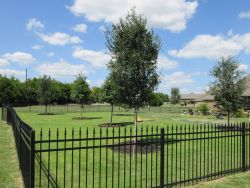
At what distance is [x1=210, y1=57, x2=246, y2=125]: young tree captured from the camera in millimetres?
23766

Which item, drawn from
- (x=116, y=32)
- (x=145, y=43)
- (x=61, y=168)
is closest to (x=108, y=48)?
(x=116, y=32)

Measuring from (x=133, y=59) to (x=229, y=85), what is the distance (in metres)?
12.8

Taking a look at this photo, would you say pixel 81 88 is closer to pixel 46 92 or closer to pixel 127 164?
pixel 46 92

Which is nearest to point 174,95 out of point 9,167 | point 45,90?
point 45,90

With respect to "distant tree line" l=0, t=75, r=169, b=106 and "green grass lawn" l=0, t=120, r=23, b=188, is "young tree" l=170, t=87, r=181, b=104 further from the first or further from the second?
"green grass lawn" l=0, t=120, r=23, b=188

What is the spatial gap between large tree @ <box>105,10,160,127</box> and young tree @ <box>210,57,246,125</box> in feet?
37.5

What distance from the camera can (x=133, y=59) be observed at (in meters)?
13.5

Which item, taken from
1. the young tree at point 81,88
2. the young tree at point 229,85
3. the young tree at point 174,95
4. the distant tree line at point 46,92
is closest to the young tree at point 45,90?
the distant tree line at point 46,92

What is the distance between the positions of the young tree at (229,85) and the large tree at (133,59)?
37.5 feet

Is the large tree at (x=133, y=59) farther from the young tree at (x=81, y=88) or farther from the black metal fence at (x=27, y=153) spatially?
the young tree at (x=81, y=88)

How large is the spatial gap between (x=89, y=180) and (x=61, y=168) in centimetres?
183

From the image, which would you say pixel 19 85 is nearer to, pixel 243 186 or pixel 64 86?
pixel 64 86

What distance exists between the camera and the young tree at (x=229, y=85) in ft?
78.0

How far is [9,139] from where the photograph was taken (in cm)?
1642
